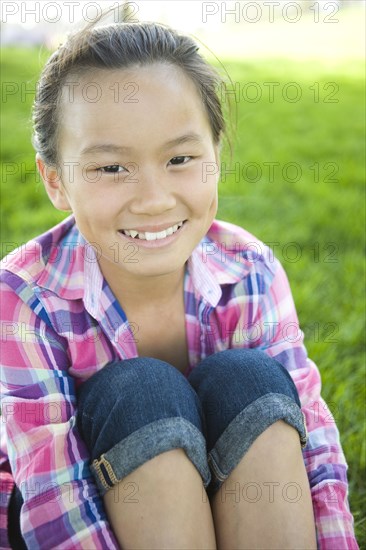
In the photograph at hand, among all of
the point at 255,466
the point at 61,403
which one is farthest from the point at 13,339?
the point at 255,466

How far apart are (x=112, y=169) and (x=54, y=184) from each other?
0.66 ft

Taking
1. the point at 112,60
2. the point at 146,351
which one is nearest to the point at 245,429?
the point at 146,351

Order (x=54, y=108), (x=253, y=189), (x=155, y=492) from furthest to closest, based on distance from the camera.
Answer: (x=253, y=189), (x=54, y=108), (x=155, y=492)

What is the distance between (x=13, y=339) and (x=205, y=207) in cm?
47

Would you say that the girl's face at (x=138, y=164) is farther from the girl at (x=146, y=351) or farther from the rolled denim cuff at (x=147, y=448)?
the rolled denim cuff at (x=147, y=448)

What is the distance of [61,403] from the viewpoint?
129cm

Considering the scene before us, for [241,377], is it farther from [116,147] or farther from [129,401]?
[116,147]

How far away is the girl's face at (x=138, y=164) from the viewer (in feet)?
4.16

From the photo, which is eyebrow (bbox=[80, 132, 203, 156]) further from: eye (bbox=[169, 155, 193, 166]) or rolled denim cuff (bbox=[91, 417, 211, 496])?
rolled denim cuff (bbox=[91, 417, 211, 496])

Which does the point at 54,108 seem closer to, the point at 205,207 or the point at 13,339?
the point at 205,207

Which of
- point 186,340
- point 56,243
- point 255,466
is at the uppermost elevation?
point 56,243

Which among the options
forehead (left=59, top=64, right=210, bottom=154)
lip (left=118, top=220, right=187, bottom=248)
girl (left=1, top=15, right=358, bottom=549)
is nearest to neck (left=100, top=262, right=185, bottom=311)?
girl (left=1, top=15, right=358, bottom=549)

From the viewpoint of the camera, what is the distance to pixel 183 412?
4.00 ft

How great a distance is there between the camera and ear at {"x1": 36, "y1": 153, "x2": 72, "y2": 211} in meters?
1.43
